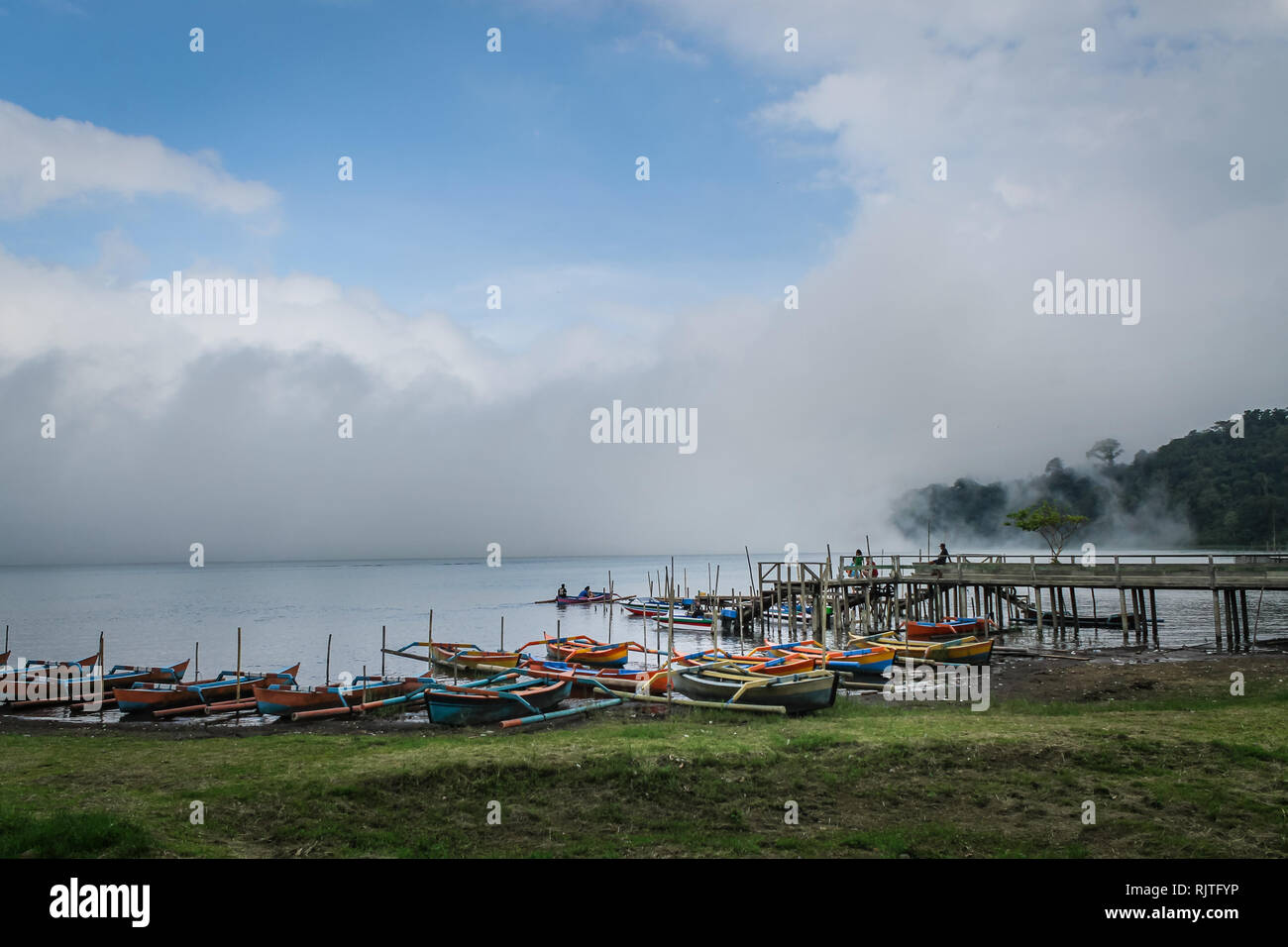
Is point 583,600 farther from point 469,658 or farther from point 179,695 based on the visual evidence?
point 179,695

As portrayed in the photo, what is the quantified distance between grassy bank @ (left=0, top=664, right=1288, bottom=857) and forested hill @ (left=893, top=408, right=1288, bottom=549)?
90.8 m

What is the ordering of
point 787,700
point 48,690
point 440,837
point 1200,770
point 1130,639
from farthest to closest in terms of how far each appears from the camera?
1. point 1130,639
2. point 48,690
3. point 787,700
4. point 1200,770
5. point 440,837

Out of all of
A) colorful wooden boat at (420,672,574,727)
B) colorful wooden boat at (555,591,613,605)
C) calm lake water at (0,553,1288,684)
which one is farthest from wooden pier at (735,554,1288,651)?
colorful wooden boat at (555,591,613,605)

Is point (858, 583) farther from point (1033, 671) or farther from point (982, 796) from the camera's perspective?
point (982, 796)

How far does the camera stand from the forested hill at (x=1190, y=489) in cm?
10275

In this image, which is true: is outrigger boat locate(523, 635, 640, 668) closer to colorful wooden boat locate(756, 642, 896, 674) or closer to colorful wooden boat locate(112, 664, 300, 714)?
colorful wooden boat locate(756, 642, 896, 674)

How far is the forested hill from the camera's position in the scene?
4045 inches

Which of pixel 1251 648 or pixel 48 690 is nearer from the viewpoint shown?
pixel 48 690

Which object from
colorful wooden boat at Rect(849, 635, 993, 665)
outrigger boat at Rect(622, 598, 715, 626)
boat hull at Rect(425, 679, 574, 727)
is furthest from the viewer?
outrigger boat at Rect(622, 598, 715, 626)

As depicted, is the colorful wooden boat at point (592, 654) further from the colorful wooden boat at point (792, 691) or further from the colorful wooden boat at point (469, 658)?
the colorful wooden boat at point (792, 691)

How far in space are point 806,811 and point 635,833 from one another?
230cm

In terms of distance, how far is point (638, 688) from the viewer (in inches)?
890

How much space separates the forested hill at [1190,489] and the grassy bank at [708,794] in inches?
3573
